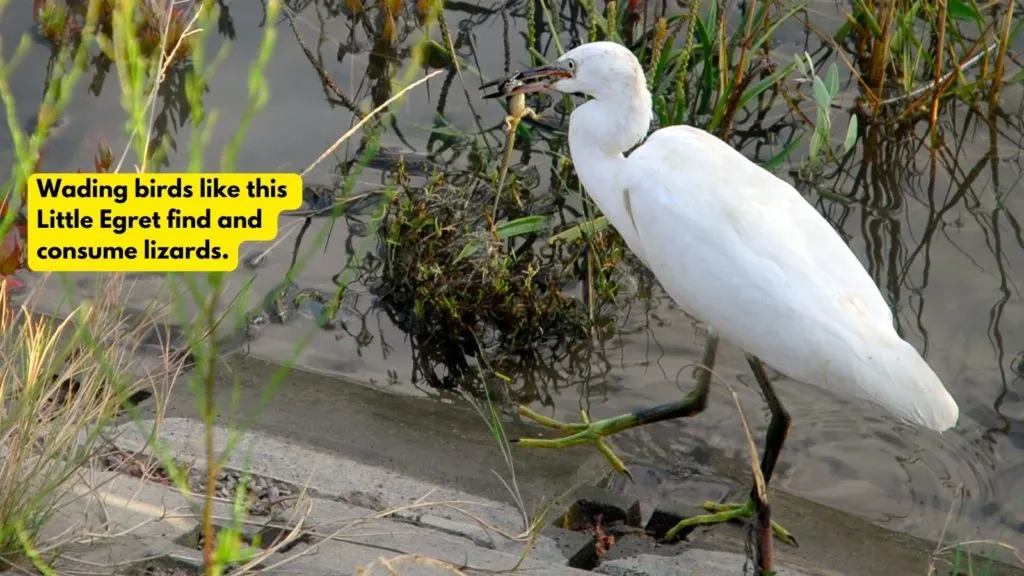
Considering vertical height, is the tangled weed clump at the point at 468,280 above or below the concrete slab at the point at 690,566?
above

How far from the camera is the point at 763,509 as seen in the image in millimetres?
3002

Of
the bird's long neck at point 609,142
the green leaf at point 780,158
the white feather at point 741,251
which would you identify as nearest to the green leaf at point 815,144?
the green leaf at point 780,158

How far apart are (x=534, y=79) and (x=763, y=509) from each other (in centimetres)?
126

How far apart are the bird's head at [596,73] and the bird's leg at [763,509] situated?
776 millimetres

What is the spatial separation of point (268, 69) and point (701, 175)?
285 centimetres

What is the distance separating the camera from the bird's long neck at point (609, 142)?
11.2ft

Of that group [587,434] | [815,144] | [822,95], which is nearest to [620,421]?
[587,434]

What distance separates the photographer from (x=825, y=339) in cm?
301

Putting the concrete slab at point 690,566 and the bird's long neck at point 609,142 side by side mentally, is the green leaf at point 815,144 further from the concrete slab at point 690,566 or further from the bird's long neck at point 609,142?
the concrete slab at point 690,566

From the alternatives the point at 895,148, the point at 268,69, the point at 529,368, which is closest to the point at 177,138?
the point at 268,69

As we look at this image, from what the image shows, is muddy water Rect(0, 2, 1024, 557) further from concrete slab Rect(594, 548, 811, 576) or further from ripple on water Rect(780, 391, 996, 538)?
concrete slab Rect(594, 548, 811, 576)

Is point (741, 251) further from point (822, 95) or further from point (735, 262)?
point (822, 95)

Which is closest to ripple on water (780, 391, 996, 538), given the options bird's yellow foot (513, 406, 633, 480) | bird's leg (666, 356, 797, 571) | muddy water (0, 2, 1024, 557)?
muddy water (0, 2, 1024, 557)

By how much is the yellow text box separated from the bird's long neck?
1.56m
